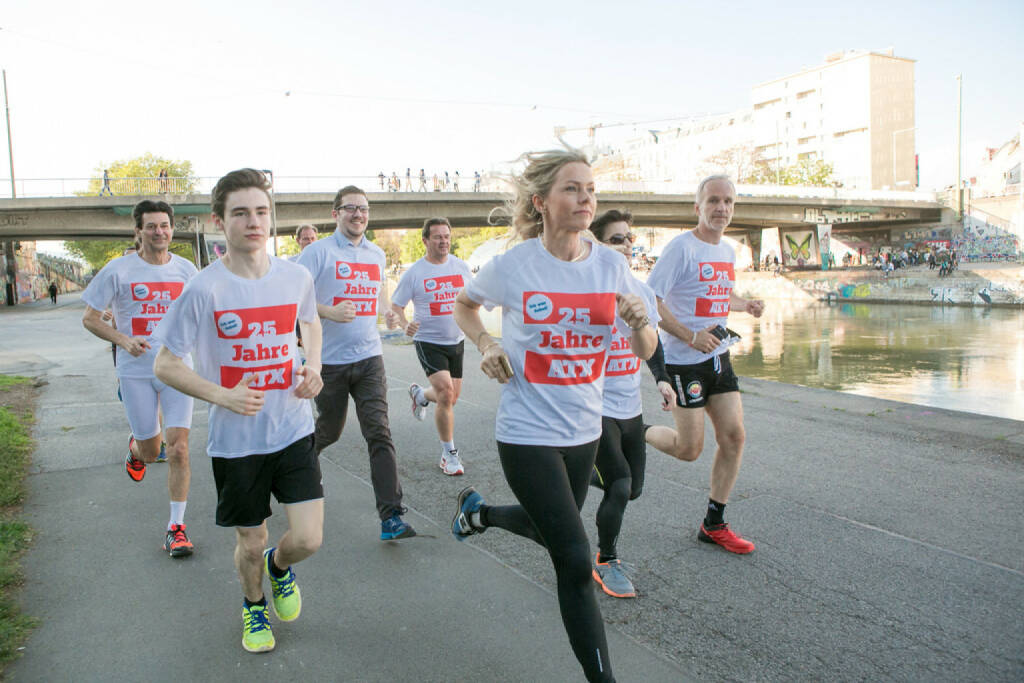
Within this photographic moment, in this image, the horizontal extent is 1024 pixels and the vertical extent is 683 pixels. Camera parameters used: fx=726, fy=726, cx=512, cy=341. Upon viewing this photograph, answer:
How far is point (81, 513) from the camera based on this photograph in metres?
5.46

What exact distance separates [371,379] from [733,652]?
3.05 meters

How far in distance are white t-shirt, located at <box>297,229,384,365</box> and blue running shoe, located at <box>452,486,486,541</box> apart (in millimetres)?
1850

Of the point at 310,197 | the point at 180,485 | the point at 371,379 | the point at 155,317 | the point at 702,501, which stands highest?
the point at 310,197

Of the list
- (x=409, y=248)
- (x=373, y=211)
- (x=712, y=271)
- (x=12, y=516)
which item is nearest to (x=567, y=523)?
(x=712, y=271)

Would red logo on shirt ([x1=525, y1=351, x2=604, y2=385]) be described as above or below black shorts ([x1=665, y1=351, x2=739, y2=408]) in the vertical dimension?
above

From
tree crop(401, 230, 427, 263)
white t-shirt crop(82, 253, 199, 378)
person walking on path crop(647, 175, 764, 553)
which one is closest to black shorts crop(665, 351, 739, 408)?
person walking on path crop(647, 175, 764, 553)

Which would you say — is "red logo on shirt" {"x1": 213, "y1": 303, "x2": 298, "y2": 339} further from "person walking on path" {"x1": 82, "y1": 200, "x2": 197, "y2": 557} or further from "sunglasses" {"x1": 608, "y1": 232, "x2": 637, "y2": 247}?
"sunglasses" {"x1": 608, "y1": 232, "x2": 637, "y2": 247}

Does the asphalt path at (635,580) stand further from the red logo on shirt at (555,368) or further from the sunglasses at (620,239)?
the sunglasses at (620,239)

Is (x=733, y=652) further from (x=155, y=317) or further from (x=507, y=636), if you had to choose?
(x=155, y=317)

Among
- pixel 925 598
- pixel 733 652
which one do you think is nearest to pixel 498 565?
pixel 733 652

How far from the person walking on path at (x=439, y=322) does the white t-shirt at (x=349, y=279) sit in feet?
2.40

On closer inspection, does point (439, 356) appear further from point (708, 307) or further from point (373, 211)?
point (373, 211)

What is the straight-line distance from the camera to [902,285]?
132 ft

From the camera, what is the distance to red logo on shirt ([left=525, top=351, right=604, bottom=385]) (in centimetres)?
294
